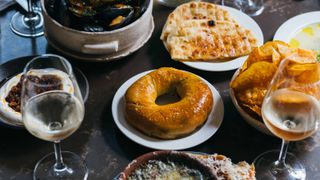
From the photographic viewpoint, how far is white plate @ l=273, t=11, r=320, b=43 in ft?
5.25

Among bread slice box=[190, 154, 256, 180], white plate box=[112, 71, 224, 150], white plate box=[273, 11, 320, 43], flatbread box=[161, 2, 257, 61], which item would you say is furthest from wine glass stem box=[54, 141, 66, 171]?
white plate box=[273, 11, 320, 43]

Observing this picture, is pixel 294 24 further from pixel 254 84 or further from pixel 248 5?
pixel 254 84

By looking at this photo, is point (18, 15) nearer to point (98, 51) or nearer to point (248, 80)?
point (98, 51)

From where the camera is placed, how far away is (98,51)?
1417 millimetres

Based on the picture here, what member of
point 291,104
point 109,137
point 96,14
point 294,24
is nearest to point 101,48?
point 96,14

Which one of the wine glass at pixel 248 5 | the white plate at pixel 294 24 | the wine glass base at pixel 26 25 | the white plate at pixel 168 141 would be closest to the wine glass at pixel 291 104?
the white plate at pixel 168 141

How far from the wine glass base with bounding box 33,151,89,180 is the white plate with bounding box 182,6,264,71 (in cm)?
44

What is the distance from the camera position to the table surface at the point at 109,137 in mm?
1232

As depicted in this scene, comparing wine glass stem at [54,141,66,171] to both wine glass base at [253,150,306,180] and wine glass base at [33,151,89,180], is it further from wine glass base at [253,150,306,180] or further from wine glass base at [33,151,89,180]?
wine glass base at [253,150,306,180]

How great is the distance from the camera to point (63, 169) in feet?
4.01

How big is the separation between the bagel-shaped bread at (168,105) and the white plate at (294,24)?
386 mm

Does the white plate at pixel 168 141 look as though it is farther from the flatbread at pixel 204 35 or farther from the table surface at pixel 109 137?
the flatbread at pixel 204 35

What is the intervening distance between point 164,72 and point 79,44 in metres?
0.25

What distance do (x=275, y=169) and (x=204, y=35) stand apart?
49 centimetres
